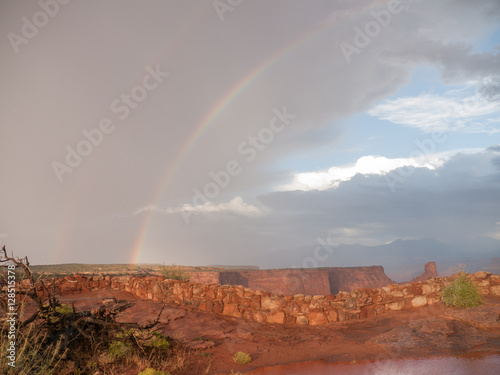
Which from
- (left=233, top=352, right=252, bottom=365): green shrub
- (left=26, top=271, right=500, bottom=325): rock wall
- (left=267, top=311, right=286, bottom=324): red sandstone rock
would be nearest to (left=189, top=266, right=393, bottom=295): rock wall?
(left=26, top=271, right=500, bottom=325): rock wall

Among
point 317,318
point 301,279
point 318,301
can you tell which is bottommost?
point 301,279

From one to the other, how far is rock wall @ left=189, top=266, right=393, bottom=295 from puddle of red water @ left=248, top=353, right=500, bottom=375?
130 feet

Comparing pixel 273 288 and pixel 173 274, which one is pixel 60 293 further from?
pixel 273 288

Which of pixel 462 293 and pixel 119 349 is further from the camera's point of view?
pixel 462 293

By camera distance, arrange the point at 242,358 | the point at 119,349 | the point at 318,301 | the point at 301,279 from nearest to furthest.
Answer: the point at 119,349 < the point at 242,358 < the point at 318,301 < the point at 301,279

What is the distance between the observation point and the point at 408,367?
748cm

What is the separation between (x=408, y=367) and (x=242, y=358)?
374 centimetres

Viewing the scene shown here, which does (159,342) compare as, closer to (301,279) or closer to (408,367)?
(408,367)

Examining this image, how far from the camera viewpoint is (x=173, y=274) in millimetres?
24250

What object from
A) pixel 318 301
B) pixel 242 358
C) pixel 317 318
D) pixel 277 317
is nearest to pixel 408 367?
pixel 242 358

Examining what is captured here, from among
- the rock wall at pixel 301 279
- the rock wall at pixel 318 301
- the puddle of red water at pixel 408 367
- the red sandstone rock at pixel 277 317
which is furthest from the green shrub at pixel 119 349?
the rock wall at pixel 301 279

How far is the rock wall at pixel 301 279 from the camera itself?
51522mm

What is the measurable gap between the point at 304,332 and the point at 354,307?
106 inches

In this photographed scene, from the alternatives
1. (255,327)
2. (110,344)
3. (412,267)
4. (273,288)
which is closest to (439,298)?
(255,327)
